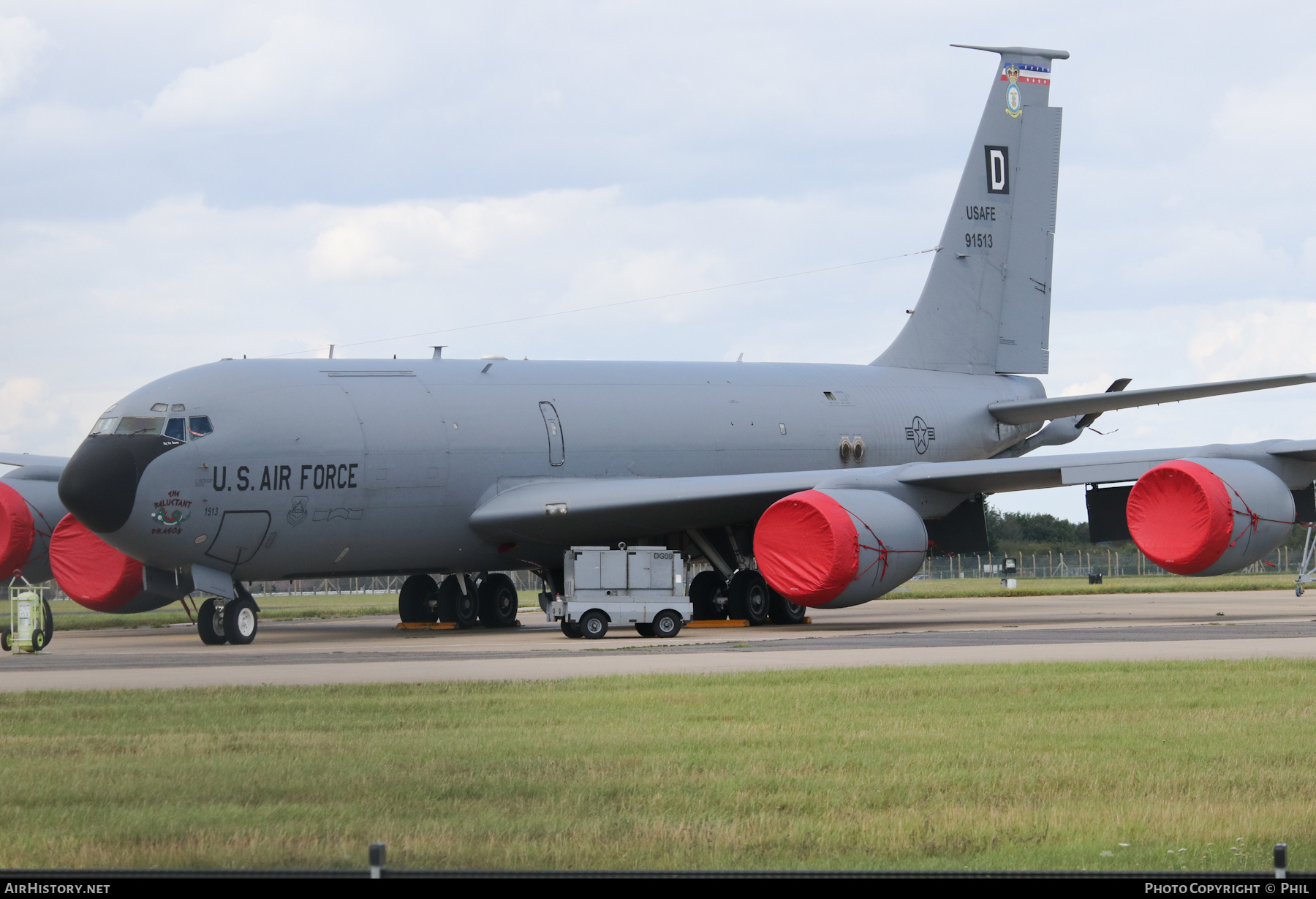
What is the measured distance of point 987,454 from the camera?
33094 millimetres

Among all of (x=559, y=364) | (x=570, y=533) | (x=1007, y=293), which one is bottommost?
(x=570, y=533)

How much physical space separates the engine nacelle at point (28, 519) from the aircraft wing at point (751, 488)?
9.37m

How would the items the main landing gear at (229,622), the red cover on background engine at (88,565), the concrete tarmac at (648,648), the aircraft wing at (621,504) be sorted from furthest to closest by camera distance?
the red cover on background engine at (88,565) → the aircraft wing at (621,504) → the main landing gear at (229,622) → the concrete tarmac at (648,648)

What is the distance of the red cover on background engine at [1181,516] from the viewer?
872 inches

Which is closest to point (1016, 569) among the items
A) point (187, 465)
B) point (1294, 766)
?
point (187, 465)

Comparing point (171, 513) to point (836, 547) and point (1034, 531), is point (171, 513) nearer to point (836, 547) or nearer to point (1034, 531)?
point (836, 547)

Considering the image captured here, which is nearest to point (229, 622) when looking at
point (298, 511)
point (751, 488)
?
point (298, 511)

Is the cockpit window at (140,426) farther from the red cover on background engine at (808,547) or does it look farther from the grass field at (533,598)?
the grass field at (533,598)

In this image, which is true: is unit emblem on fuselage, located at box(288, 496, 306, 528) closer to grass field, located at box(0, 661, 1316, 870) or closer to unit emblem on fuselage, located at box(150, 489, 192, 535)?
unit emblem on fuselage, located at box(150, 489, 192, 535)

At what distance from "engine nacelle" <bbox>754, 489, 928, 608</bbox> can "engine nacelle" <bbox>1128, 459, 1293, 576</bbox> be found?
3.49 m

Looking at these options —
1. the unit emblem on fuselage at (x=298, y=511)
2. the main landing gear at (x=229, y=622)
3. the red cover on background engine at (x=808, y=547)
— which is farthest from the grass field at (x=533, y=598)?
the red cover on background engine at (x=808, y=547)

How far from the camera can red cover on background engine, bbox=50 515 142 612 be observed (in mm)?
27016
